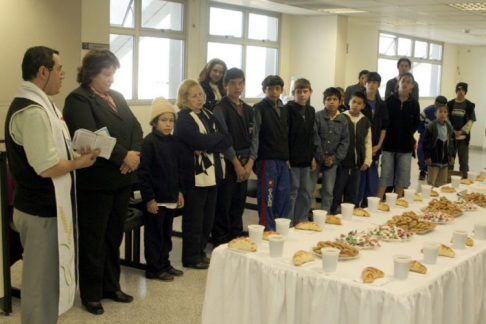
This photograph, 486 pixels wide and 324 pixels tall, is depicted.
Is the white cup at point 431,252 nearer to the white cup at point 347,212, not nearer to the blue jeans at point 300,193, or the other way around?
the white cup at point 347,212

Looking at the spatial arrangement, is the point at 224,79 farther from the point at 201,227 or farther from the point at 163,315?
the point at 163,315

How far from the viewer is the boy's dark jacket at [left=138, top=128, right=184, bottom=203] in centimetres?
396

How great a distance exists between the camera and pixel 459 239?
108 inches

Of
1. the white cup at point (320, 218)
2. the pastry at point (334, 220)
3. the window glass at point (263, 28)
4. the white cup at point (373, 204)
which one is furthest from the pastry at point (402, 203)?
the window glass at point (263, 28)

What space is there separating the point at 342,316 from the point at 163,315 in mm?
1602

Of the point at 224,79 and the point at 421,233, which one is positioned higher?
the point at 224,79

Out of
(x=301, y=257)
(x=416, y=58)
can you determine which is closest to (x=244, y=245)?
(x=301, y=257)

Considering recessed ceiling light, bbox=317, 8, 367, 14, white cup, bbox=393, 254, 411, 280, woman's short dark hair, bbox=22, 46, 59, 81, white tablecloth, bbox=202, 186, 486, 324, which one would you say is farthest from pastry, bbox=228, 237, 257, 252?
recessed ceiling light, bbox=317, 8, 367, 14

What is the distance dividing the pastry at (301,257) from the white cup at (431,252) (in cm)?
49

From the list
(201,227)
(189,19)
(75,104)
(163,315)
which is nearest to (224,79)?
(201,227)

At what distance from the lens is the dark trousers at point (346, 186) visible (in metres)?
5.71

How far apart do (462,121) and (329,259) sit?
6.65 meters

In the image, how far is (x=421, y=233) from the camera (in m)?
3.00

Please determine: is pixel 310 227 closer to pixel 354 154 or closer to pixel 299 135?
pixel 299 135
